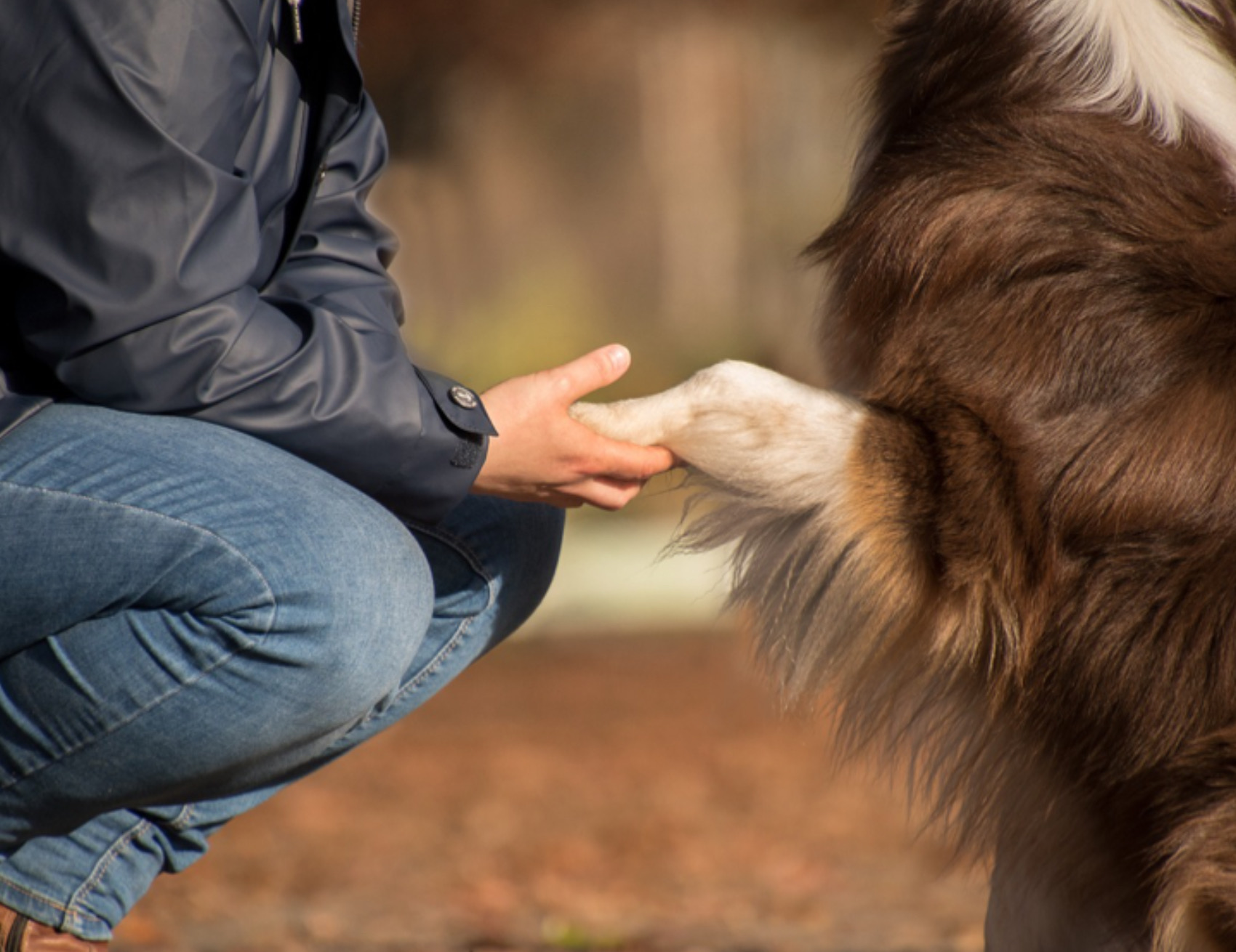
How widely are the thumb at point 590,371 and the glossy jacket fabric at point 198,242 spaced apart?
20 centimetres

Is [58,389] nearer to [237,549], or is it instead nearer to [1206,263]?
[237,549]

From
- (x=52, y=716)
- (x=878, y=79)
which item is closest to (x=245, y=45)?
(x=52, y=716)

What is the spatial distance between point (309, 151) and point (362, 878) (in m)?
3.29

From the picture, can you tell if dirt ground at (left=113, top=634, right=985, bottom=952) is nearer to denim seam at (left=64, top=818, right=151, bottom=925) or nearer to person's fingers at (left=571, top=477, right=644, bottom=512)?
person's fingers at (left=571, top=477, right=644, bottom=512)

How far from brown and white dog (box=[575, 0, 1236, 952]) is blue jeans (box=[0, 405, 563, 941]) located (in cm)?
55

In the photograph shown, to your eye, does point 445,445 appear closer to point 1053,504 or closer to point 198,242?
point 198,242

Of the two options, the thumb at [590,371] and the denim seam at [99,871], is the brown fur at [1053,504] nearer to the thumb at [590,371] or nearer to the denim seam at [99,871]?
the thumb at [590,371]

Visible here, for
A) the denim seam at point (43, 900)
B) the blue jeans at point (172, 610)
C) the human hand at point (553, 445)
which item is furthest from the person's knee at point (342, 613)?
the denim seam at point (43, 900)

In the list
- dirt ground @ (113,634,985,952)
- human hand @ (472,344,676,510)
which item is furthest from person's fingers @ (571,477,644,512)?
dirt ground @ (113,634,985,952)

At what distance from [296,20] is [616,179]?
9304 millimetres

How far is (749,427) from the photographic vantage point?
8.02 ft

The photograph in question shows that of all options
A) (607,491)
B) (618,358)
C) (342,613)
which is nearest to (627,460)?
(607,491)

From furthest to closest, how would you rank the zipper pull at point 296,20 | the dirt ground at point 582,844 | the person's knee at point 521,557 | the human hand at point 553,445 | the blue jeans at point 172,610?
the dirt ground at point 582,844
the person's knee at point 521,557
the human hand at point 553,445
the zipper pull at point 296,20
the blue jeans at point 172,610

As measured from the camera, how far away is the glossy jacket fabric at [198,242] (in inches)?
73.2
